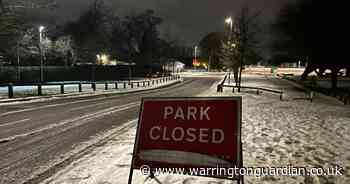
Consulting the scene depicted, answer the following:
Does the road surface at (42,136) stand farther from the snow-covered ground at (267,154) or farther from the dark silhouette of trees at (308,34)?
the dark silhouette of trees at (308,34)

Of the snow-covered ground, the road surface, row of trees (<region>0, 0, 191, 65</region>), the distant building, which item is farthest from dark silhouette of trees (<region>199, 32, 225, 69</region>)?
the snow-covered ground

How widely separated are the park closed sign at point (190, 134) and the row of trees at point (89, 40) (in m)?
19.7

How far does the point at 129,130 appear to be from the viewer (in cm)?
934

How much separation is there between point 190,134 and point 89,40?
52759mm

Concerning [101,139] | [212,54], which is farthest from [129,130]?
[212,54]

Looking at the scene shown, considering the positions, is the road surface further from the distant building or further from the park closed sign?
the distant building

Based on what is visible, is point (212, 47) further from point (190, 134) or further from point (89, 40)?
point (190, 134)

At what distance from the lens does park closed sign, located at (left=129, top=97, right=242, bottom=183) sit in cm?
406

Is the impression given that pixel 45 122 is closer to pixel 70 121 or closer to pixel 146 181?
pixel 70 121

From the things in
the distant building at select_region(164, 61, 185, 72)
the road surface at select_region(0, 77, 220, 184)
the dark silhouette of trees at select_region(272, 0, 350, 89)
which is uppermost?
the dark silhouette of trees at select_region(272, 0, 350, 89)

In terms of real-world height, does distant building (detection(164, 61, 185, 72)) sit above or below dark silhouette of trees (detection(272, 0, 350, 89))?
below

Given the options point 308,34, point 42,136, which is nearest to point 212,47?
point 308,34

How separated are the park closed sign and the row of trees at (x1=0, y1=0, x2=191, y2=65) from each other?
19741mm

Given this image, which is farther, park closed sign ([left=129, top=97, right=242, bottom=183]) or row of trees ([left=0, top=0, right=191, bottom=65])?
row of trees ([left=0, top=0, right=191, bottom=65])
